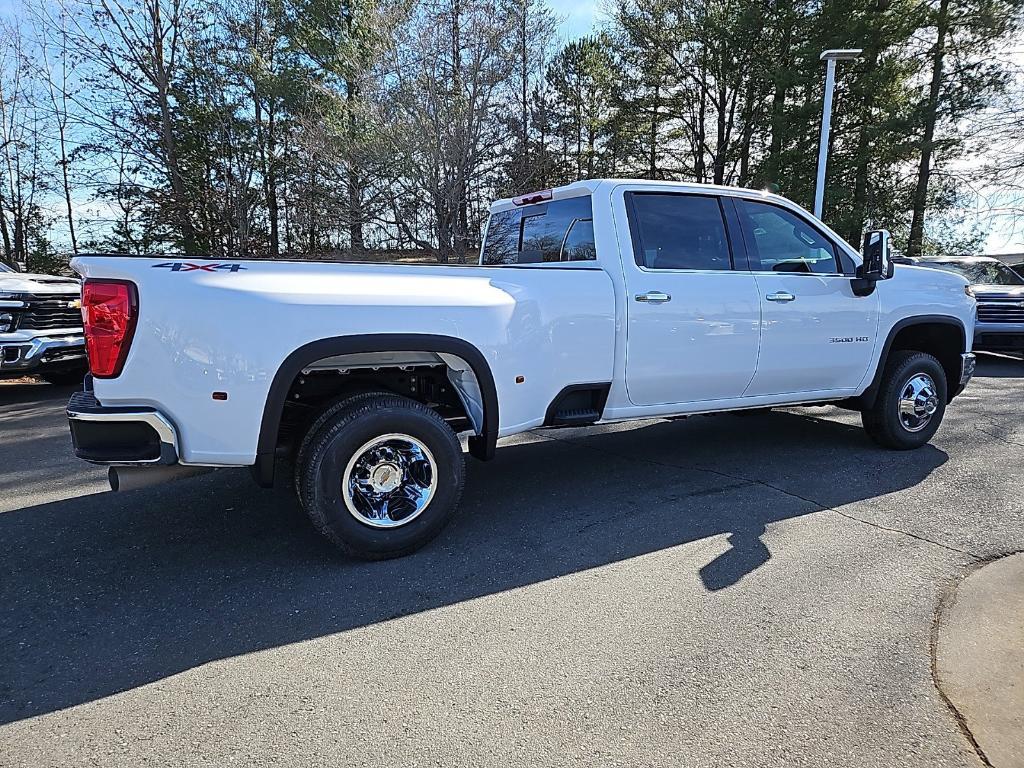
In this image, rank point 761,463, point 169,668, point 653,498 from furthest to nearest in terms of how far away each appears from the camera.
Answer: point 761,463, point 653,498, point 169,668

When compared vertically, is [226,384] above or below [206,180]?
below

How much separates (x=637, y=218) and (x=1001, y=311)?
9.11 m

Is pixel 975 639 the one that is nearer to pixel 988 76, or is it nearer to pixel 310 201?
pixel 310 201

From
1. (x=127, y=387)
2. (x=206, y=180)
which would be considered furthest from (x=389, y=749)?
(x=206, y=180)

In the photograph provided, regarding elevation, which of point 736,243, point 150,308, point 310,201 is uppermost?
point 310,201

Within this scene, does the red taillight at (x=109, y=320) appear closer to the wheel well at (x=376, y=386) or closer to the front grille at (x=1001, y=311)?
the wheel well at (x=376, y=386)

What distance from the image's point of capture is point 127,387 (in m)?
2.97

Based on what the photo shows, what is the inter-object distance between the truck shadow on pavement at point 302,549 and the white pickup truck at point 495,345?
362mm

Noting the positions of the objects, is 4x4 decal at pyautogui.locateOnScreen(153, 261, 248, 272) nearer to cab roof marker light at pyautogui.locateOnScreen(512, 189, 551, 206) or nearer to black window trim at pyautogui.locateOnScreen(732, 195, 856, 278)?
cab roof marker light at pyautogui.locateOnScreen(512, 189, 551, 206)

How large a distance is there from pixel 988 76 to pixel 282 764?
24.9m

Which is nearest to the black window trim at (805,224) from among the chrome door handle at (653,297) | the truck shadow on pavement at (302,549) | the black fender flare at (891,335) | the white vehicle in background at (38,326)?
the black fender flare at (891,335)

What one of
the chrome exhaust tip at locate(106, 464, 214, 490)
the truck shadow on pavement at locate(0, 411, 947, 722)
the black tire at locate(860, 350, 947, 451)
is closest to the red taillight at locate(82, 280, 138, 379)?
the chrome exhaust tip at locate(106, 464, 214, 490)

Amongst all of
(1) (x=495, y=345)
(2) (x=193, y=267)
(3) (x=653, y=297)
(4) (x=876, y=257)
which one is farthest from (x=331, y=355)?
(4) (x=876, y=257)

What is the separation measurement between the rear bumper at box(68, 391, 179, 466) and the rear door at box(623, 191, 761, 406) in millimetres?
2600
